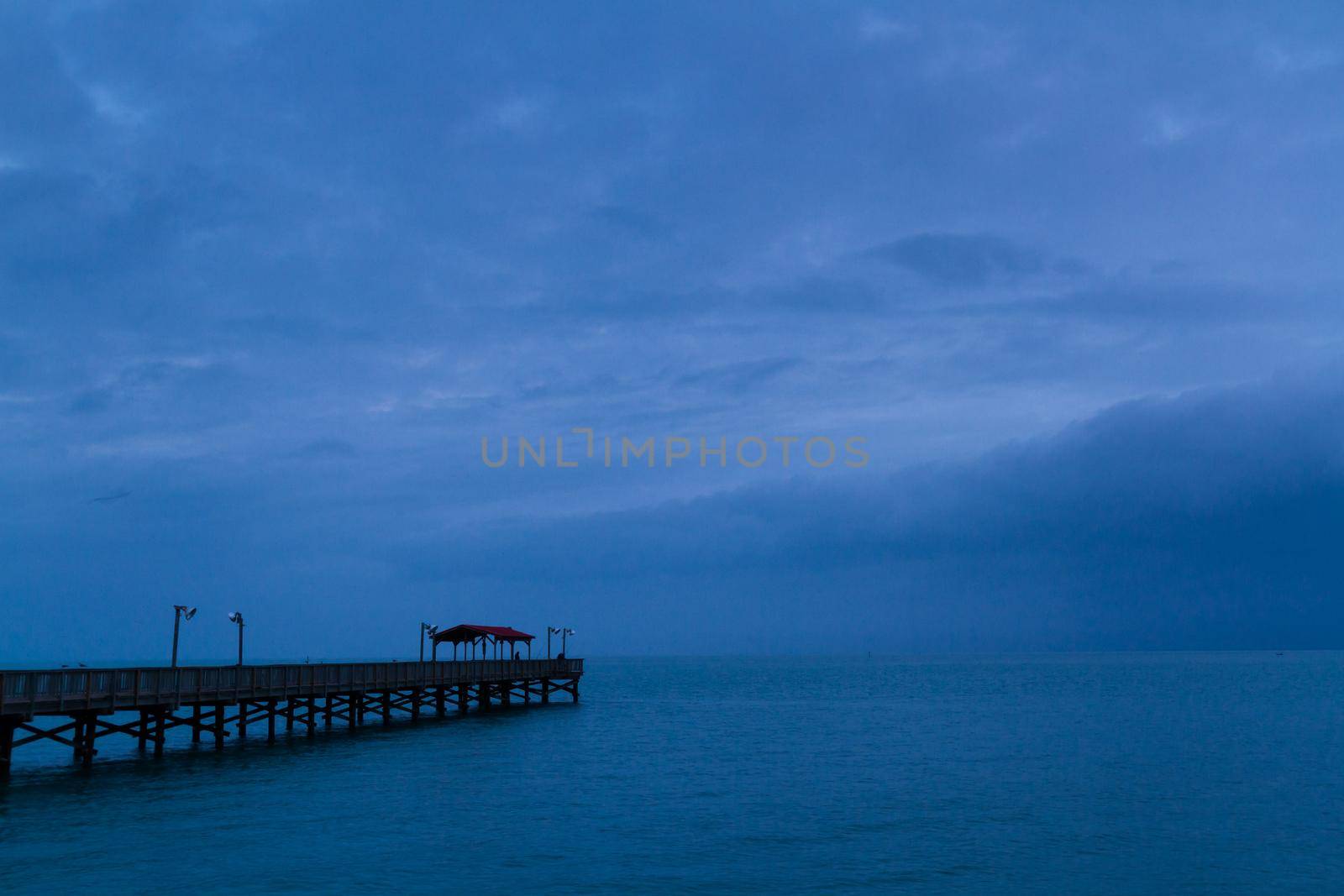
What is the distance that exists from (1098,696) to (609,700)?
1680 inches

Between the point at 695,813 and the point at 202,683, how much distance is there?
2196 cm

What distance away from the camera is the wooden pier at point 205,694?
34.4m

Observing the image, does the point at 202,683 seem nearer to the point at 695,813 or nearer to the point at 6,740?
the point at 6,740

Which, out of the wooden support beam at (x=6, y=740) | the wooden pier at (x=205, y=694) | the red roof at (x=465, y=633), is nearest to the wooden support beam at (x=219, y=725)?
the wooden pier at (x=205, y=694)

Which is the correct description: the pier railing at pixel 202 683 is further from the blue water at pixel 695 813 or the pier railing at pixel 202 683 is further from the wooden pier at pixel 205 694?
the blue water at pixel 695 813

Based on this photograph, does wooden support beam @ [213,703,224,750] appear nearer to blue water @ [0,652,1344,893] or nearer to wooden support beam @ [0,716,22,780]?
blue water @ [0,652,1344,893]

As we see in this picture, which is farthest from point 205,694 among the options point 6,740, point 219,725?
point 6,740

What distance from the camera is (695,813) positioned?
104 ft

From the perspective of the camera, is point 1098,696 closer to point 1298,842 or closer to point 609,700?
point 609,700

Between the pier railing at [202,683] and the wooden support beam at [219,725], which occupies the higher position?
the pier railing at [202,683]

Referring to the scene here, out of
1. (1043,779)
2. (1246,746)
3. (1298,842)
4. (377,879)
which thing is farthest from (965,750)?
(377,879)

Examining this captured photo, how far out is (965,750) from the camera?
47.6 meters

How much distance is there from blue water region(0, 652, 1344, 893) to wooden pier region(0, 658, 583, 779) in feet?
5.08

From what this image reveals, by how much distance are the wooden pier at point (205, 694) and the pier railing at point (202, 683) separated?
3 cm
